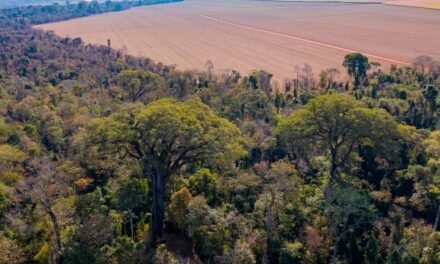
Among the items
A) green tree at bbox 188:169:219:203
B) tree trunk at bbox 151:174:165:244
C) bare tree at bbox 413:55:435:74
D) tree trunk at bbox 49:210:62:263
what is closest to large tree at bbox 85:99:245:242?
tree trunk at bbox 151:174:165:244

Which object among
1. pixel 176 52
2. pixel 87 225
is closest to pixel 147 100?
pixel 87 225

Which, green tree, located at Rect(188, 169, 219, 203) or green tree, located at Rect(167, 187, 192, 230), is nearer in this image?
green tree, located at Rect(167, 187, 192, 230)

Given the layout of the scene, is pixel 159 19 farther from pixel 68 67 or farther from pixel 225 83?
pixel 225 83

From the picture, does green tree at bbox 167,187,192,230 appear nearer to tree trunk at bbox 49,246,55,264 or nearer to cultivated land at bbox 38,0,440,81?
tree trunk at bbox 49,246,55,264

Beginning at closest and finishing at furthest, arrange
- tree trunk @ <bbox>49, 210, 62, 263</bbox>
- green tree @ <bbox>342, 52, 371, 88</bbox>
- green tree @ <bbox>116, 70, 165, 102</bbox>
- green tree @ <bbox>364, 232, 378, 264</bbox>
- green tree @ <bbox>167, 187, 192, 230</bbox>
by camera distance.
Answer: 1. tree trunk @ <bbox>49, 210, 62, 263</bbox>
2. green tree @ <bbox>364, 232, 378, 264</bbox>
3. green tree @ <bbox>167, 187, 192, 230</bbox>
4. green tree @ <bbox>116, 70, 165, 102</bbox>
5. green tree @ <bbox>342, 52, 371, 88</bbox>

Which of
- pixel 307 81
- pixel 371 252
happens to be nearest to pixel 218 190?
pixel 371 252

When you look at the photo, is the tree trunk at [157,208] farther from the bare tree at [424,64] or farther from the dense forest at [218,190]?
the bare tree at [424,64]

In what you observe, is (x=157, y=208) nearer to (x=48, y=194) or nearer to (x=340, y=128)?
(x=48, y=194)
